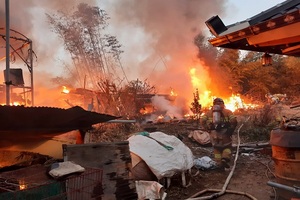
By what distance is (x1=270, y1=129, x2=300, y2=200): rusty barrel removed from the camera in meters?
4.48

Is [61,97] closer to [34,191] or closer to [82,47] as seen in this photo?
[82,47]

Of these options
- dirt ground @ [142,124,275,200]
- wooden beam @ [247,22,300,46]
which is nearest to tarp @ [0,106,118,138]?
wooden beam @ [247,22,300,46]

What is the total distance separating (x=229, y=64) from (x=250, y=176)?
66.0ft

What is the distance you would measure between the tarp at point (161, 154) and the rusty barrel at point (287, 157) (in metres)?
2.14

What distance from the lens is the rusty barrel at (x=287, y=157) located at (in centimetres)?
448

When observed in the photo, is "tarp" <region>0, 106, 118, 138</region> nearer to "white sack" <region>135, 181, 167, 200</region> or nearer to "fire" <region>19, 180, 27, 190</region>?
"fire" <region>19, 180, 27, 190</region>

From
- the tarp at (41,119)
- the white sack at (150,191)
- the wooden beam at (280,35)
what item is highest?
the wooden beam at (280,35)

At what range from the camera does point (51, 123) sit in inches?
146

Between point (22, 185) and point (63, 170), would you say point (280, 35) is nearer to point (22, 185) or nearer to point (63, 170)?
point (63, 170)

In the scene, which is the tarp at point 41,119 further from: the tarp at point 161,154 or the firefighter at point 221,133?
the firefighter at point 221,133

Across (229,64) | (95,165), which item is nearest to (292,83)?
(229,64)

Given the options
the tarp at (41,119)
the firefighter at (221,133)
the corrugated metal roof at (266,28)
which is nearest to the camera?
the tarp at (41,119)

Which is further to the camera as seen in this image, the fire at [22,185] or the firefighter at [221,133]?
the firefighter at [221,133]

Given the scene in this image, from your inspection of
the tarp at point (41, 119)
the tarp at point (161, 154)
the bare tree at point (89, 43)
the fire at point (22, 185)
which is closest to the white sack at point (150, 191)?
the tarp at point (161, 154)
